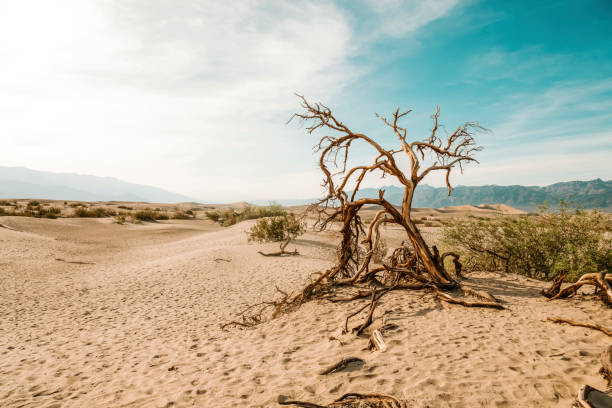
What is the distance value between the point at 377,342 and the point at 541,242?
6.21 m

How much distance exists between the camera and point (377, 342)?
429 centimetres

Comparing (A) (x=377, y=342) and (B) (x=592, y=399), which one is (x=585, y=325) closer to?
(B) (x=592, y=399)

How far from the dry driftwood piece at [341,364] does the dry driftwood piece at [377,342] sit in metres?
0.40

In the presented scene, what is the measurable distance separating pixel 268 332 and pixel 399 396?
9.89 ft

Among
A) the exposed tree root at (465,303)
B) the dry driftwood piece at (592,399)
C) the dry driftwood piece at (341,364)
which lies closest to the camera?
the dry driftwood piece at (592,399)

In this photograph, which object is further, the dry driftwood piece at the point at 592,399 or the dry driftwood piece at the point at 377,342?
the dry driftwood piece at the point at 377,342

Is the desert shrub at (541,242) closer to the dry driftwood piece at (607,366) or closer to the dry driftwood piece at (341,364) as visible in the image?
the dry driftwood piece at (607,366)

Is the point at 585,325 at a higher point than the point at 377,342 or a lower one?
higher

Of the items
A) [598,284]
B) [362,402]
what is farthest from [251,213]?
[362,402]

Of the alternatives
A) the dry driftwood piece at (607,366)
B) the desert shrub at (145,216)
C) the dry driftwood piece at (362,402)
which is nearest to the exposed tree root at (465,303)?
the dry driftwood piece at (607,366)

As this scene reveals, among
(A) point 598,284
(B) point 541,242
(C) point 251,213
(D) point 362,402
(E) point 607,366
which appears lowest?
(D) point 362,402

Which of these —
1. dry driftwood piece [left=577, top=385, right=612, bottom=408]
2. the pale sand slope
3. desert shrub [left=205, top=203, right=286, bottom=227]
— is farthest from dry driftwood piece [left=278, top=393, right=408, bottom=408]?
desert shrub [left=205, top=203, right=286, bottom=227]

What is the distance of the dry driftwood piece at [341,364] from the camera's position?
12.2ft

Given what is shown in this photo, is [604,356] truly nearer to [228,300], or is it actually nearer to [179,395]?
[179,395]
